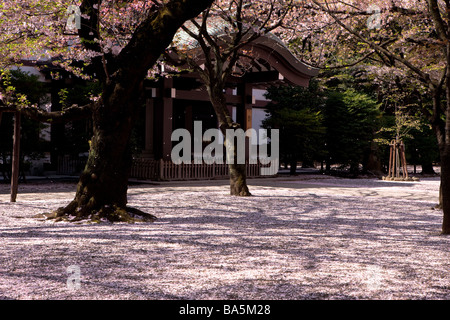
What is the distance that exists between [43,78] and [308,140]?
1337 centimetres

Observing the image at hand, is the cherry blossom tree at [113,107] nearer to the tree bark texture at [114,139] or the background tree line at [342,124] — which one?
the tree bark texture at [114,139]

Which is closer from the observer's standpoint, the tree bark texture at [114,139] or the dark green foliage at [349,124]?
the tree bark texture at [114,139]

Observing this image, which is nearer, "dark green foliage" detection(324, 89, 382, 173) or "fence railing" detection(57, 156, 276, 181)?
"fence railing" detection(57, 156, 276, 181)

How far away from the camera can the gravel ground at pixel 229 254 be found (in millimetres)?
5009

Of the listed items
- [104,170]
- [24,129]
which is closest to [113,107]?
[104,170]

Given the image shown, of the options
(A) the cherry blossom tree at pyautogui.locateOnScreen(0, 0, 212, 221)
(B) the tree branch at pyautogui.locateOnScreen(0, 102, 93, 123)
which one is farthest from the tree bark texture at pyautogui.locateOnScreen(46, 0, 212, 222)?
(B) the tree branch at pyautogui.locateOnScreen(0, 102, 93, 123)

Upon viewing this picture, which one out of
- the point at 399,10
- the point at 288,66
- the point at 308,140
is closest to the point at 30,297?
the point at 399,10

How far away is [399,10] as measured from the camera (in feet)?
37.1

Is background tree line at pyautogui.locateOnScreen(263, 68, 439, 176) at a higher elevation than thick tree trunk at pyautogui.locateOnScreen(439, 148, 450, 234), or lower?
higher

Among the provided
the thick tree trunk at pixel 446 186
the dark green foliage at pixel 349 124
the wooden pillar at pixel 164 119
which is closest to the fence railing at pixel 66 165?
the wooden pillar at pixel 164 119

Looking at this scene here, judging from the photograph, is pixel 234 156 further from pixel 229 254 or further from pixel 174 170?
pixel 229 254

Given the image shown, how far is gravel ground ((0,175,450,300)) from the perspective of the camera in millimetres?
5009

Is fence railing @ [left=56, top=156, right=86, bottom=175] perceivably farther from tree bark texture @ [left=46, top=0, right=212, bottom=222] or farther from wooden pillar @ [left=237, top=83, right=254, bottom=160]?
tree bark texture @ [left=46, top=0, right=212, bottom=222]

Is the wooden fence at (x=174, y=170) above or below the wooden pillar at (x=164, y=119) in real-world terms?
below
